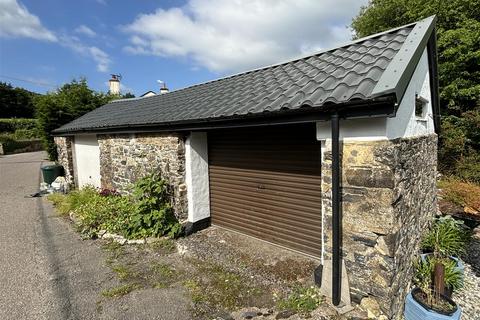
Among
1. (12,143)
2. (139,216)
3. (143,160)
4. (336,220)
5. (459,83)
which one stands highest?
(459,83)

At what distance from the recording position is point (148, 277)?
4.68 meters

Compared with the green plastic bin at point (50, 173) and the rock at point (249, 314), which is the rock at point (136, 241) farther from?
the green plastic bin at point (50, 173)

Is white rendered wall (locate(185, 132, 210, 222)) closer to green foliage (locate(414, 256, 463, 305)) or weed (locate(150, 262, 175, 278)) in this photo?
weed (locate(150, 262, 175, 278))

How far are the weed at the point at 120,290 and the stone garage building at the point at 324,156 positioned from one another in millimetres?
2193

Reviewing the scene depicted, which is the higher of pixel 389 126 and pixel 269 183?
pixel 389 126

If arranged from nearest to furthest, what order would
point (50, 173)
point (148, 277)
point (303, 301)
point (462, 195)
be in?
point (303, 301) → point (148, 277) → point (462, 195) → point (50, 173)

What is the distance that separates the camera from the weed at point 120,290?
4.16 m

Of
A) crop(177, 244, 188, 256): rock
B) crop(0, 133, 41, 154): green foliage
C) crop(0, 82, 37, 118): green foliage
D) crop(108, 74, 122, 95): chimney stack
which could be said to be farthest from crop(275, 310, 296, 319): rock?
crop(0, 82, 37, 118): green foliage

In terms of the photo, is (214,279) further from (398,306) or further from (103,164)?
(103,164)

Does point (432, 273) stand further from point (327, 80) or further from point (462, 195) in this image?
point (462, 195)

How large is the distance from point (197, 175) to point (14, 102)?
5355cm

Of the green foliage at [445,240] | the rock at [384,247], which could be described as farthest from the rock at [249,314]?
the green foliage at [445,240]

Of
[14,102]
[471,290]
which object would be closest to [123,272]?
[471,290]

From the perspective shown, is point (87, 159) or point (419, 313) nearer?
point (419, 313)
